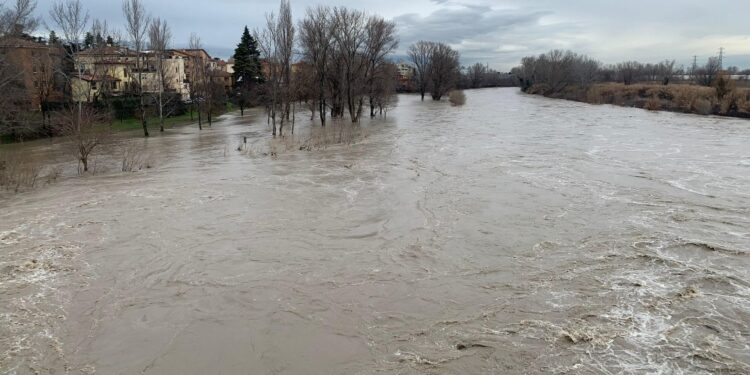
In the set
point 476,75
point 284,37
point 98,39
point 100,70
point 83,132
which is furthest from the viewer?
point 476,75

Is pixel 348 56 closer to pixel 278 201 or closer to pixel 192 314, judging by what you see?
pixel 278 201

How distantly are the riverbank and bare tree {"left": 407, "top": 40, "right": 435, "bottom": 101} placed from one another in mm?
26870

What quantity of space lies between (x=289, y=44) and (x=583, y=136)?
1822 centimetres

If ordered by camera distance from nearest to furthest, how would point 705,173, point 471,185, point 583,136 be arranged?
point 471,185
point 705,173
point 583,136

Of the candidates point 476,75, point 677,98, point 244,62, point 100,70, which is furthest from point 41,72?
point 476,75

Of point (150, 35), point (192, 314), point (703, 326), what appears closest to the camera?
point (703, 326)

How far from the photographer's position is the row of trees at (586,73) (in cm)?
7544

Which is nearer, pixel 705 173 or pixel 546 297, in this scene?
pixel 546 297

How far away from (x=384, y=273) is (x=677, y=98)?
4645cm

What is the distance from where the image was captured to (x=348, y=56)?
39844mm

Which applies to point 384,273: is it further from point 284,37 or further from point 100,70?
point 100,70

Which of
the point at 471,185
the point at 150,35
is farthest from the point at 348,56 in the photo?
the point at 471,185

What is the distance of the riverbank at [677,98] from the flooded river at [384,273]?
86.2 ft

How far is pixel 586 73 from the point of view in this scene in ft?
275
